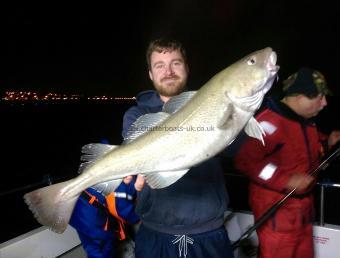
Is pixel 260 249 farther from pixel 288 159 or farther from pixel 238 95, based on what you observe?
pixel 238 95

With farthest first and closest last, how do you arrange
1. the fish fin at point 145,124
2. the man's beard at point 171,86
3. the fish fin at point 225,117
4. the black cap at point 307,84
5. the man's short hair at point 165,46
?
1. the black cap at point 307,84
2. the man's short hair at point 165,46
3. the man's beard at point 171,86
4. the fish fin at point 145,124
5. the fish fin at point 225,117

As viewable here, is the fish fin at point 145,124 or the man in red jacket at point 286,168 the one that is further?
the man in red jacket at point 286,168

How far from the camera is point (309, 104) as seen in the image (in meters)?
3.58

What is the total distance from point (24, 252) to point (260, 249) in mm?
2598

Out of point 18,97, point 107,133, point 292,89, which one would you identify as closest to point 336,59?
point 107,133

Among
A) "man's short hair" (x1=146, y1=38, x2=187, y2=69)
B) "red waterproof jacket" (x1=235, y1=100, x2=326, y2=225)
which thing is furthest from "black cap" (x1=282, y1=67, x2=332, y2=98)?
"man's short hair" (x1=146, y1=38, x2=187, y2=69)

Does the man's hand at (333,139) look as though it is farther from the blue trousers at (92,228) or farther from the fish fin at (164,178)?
the blue trousers at (92,228)

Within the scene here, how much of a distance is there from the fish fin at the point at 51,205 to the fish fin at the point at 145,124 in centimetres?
56

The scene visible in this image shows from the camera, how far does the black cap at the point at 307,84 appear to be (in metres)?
3.56

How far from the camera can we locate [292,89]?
144 inches

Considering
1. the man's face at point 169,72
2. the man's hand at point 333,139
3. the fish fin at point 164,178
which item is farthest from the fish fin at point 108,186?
the man's hand at point 333,139

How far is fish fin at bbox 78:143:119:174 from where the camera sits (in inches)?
92.0

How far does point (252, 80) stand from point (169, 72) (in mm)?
896

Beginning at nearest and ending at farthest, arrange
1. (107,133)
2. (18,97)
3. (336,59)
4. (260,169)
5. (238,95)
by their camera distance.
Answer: (238,95), (260,169), (107,133), (336,59), (18,97)
